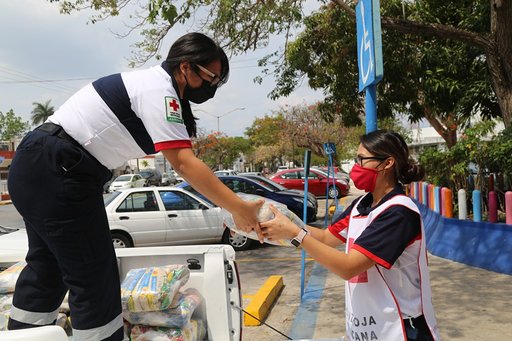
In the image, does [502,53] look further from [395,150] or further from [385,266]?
[385,266]

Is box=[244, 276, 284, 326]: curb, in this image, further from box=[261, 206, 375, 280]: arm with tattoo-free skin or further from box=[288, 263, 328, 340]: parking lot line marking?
box=[261, 206, 375, 280]: arm with tattoo-free skin

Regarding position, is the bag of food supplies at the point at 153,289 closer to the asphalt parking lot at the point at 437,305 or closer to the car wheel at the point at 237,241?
the asphalt parking lot at the point at 437,305

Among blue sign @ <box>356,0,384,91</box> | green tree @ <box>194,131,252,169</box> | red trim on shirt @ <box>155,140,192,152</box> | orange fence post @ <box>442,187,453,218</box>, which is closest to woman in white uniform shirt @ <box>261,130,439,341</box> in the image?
red trim on shirt @ <box>155,140,192,152</box>

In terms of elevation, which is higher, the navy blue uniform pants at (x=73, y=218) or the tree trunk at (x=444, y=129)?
the tree trunk at (x=444, y=129)

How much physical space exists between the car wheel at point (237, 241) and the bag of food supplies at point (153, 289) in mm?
6512

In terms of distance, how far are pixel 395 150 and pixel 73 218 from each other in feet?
4.53

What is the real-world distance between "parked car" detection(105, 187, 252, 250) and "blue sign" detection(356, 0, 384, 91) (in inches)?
234

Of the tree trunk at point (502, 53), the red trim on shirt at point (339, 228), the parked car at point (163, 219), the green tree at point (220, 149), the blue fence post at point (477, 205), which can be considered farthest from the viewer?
the green tree at point (220, 149)

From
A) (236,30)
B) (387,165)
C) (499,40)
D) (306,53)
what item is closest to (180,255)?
(387,165)

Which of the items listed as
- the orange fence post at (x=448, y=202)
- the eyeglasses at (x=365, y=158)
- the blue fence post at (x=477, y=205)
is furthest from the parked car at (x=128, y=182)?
the eyeglasses at (x=365, y=158)

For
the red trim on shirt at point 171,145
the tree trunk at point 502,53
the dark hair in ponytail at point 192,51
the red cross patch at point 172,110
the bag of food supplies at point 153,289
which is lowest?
the bag of food supplies at point 153,289

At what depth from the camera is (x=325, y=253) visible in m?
1.91

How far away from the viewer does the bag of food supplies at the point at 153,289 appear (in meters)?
2.54

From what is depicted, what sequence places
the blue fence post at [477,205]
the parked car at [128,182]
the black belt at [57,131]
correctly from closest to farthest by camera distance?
the black belt at [57,131] → the blue fence post at [477,205] → the parked car at [128,182]
